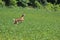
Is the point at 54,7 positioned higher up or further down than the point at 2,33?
further down

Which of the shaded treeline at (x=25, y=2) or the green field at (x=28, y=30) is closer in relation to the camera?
the green field at (x=28, y=30)

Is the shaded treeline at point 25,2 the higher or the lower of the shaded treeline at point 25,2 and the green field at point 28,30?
the lower

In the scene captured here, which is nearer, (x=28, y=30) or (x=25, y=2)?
(x=28, y=30)

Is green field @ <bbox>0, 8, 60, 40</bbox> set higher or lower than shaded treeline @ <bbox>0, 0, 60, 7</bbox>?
higher

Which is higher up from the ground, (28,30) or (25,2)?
(28,30)

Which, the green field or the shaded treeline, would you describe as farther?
the shaded treeline

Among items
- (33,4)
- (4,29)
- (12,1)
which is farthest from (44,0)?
(4,29)

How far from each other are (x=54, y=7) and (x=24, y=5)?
22.0 feet

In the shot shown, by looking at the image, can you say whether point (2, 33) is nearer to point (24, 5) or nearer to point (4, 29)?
point (4, 29)

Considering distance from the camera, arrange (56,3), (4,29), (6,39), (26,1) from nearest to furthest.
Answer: (6,39) → (4,29) → (26,1) → (56,3)

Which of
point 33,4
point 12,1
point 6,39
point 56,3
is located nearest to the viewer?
point 6,39

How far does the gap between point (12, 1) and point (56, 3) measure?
14.6 m

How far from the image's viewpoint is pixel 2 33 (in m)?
15.7

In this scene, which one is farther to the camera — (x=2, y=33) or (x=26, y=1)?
(x=26, y=1)
